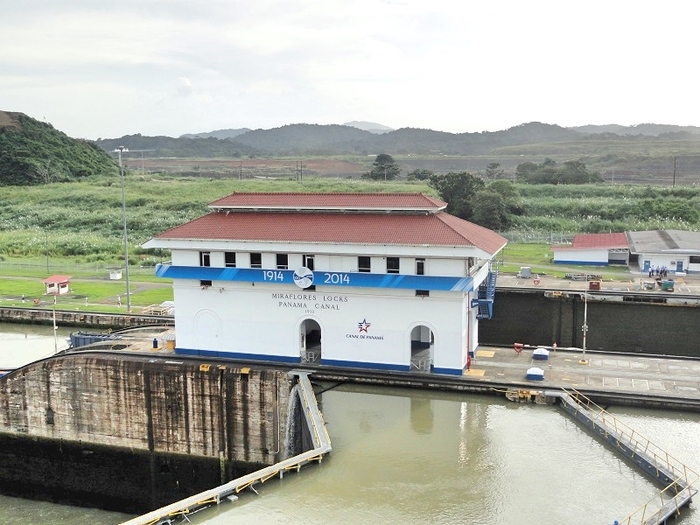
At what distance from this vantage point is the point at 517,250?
6194 cm

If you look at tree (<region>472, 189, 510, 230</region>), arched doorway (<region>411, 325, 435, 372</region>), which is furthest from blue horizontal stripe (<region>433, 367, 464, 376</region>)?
tree (<region>472, 189, 510, 230</region>)

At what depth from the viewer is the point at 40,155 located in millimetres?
122500

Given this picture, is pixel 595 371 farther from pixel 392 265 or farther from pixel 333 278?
pixel 333 278

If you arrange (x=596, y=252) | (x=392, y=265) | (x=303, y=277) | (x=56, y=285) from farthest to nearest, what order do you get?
(x=596, y=252) < (x=56, y=285) < (x=303, y=277) < (x=392, y=265)

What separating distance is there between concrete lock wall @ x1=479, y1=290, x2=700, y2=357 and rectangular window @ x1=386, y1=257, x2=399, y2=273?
1077cm

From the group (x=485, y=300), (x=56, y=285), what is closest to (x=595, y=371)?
(x=485, y=300)

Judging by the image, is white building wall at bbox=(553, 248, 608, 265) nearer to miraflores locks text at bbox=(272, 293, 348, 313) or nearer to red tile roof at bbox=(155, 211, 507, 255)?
red tile roof at bbox=(155, 211, 507, 255)

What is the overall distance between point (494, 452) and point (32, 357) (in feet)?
86.9

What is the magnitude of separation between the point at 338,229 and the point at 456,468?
10.7 metres

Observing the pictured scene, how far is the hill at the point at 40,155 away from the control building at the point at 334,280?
9429 cm

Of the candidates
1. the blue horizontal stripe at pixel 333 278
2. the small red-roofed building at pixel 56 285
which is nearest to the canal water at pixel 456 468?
the blue horizontal stripe at pixel 333 278

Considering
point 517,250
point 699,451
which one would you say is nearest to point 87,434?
point 699,451

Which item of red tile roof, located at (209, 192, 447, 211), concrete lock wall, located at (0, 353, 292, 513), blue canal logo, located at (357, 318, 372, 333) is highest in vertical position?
red tile roof, located at (209, 192, 447, 211)

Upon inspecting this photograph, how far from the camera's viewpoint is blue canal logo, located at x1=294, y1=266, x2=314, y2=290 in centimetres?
2825
